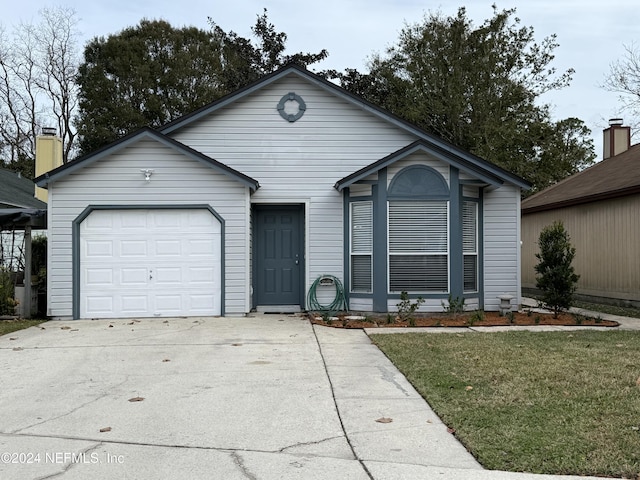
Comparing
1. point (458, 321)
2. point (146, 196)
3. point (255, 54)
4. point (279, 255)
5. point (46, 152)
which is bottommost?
point (458, 321)

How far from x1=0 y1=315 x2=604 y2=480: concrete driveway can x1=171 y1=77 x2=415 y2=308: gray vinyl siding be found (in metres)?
4.34

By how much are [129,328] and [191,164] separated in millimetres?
3492

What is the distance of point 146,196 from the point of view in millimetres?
11977

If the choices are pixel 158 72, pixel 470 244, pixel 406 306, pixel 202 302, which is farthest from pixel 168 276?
pixel 158 72

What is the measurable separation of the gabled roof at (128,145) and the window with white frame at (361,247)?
2.36 meters

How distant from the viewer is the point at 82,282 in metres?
11.9

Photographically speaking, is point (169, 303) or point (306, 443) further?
point (169, 303)

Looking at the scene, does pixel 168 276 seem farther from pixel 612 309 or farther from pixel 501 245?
pixel 612 309

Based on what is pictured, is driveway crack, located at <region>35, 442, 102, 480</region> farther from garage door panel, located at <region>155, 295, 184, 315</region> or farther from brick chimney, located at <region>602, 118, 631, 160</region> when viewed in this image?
brick chimney, located at <region>602, 118, 631, 160</region>

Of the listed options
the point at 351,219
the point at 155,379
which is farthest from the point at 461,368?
the point at 351,219

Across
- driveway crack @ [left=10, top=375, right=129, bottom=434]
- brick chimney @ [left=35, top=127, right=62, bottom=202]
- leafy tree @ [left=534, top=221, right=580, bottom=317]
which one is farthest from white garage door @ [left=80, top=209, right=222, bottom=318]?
leafy tree @ [left=534, top=221, right=580, bottom=317]

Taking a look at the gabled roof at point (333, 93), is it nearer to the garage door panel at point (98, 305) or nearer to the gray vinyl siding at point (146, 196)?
the gray vinyl siding at point (146, 196)

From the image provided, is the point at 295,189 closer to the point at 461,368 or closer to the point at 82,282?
the point at 82,282

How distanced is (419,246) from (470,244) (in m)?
1.31
